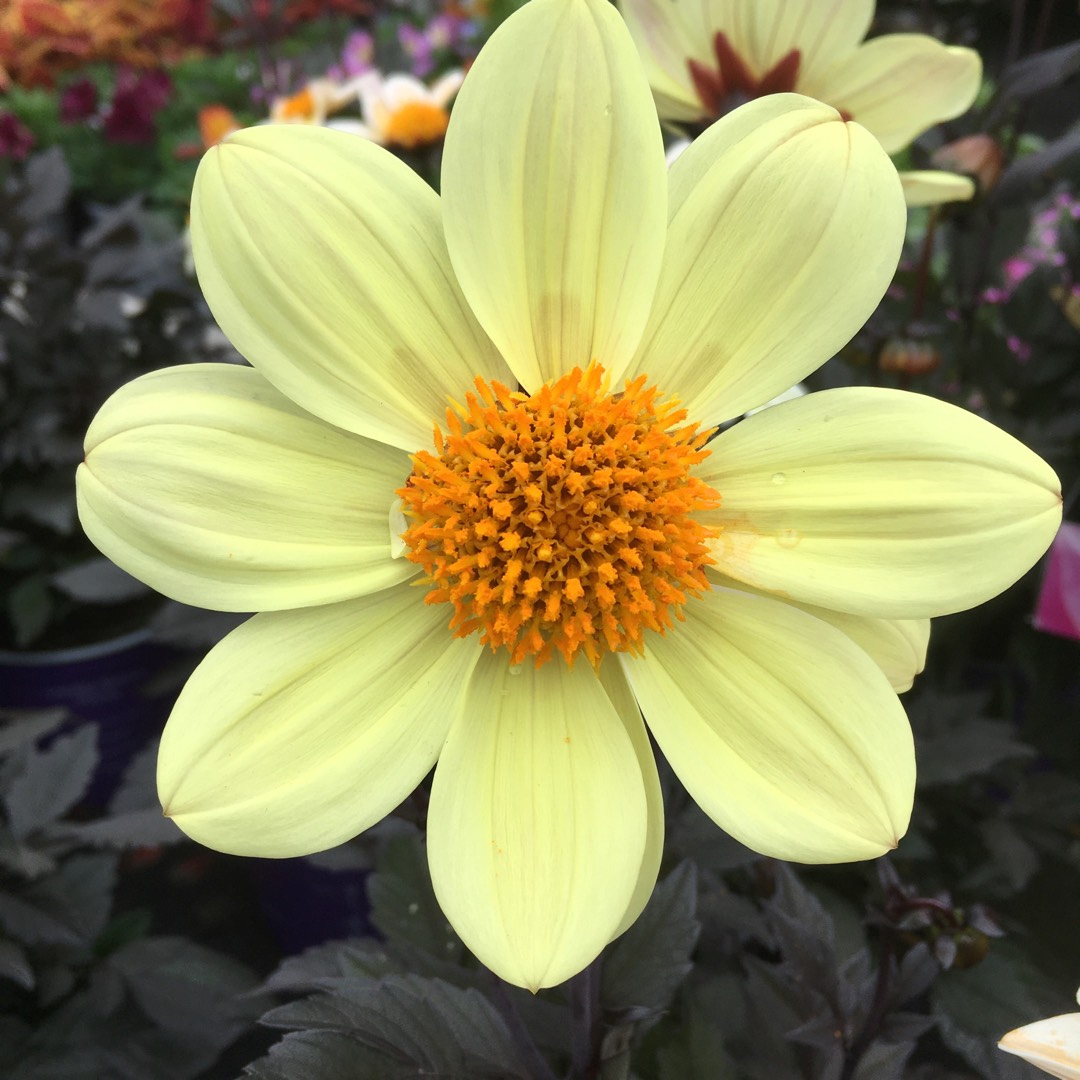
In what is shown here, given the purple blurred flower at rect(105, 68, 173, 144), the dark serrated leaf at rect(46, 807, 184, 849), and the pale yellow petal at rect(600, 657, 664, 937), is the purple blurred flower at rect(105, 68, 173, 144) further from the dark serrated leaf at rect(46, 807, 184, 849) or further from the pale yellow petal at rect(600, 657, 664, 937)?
the pale yellow petal at rect(600, 657, 664, 937)

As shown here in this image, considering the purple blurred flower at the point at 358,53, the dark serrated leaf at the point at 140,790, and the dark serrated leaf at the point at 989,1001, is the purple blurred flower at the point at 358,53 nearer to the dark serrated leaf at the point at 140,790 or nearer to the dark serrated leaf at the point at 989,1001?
the dark serrated leaf at the point at 140,790

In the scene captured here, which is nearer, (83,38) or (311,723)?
(311,723)

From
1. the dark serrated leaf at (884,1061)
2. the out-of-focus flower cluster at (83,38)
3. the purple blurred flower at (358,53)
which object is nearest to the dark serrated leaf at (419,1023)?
the dark serrated leaf at (884,1061)

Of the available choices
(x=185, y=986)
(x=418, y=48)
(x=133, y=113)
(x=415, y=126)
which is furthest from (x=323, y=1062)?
(x=418, y=48)

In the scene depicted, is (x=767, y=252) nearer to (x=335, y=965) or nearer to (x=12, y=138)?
(x=335, y=965)

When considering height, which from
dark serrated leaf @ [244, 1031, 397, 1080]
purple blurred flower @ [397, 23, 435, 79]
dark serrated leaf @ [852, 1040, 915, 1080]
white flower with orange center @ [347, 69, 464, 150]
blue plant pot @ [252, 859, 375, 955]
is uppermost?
white flower with orange center @ [347, 69, 464, 150]

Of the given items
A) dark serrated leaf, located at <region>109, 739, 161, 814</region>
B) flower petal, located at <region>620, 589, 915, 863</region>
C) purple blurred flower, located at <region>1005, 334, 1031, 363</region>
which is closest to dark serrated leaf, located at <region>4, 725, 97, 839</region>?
dark serrated leaf, located at <region>109, 739, 161, 814</region>
